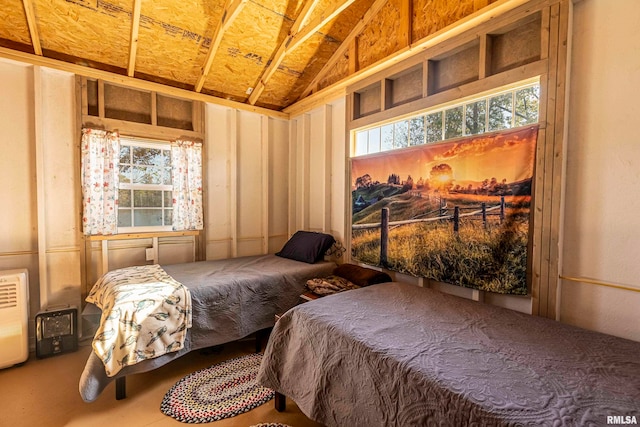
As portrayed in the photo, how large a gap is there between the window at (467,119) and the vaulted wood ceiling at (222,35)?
67cm

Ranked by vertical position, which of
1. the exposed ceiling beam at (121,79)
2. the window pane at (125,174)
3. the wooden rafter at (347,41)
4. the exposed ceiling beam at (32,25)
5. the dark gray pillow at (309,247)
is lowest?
the dark gray pillow at (309,247)

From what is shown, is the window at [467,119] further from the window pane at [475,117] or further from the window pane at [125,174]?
the window pane at [125,174]

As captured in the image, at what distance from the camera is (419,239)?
8.00 ft

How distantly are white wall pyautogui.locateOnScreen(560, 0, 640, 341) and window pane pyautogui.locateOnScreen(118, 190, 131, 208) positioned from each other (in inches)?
153

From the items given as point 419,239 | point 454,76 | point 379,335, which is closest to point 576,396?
point 379,335

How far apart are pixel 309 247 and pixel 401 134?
1579mm

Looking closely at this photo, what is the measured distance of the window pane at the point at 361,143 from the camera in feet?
10.0

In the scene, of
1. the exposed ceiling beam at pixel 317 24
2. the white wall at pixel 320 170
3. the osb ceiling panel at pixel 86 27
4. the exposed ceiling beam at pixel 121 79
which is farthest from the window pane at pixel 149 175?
the exposed ceiling beam at pixel 317 24

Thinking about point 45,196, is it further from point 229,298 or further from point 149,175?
point 229,298

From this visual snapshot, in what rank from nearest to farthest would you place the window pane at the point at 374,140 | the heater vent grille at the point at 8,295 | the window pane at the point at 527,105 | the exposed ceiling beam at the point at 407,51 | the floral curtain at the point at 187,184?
the window pane at the point at 527,105 → the exposed ceiling beam at the point at 407,51 → the heater vent grille at the point at 8,295 → the window pane at the point at 374,140 → the floral curtain at the point at 187,184

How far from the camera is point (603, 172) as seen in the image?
1622 millimetres

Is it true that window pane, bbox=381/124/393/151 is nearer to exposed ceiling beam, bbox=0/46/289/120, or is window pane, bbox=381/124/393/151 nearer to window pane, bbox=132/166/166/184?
exposed ceiling beam, bbox=0/46/289/120

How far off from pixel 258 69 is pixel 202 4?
89cm

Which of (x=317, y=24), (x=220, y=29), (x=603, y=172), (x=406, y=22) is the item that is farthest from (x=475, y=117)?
(x=220, y=29)
